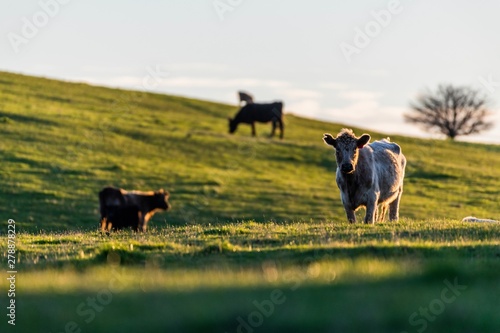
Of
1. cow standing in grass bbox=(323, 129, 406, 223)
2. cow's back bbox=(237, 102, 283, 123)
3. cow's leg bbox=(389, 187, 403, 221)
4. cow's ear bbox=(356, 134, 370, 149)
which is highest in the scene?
cow's back bbox=(237, 102, 283, 123)

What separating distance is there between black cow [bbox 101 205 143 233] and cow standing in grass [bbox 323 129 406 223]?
46.9 feet

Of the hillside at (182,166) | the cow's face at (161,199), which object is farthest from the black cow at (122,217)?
the hillside at (182,166)

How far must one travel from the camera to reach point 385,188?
898 inches

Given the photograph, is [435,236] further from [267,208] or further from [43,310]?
[267,208]

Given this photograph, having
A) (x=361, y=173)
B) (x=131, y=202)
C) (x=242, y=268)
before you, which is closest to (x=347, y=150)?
(x=361, y=173)

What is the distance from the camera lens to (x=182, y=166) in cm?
5625

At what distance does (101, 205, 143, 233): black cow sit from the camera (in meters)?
35.1

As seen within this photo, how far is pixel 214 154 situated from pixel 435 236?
4450cm

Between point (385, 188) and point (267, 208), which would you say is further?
point (267, 208)

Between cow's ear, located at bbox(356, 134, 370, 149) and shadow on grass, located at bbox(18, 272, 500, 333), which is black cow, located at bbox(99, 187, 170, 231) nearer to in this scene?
cow's ear, located at bbox(356, 134, 370, 149)

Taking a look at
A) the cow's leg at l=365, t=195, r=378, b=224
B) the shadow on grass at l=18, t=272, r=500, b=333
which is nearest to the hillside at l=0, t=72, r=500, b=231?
the cow's leg at l=365, t=195, r=378, b=224

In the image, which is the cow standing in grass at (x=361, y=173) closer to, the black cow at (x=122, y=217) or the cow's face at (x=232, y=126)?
the black cow at (x=122, y=217)

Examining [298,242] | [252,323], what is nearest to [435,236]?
[298,242]

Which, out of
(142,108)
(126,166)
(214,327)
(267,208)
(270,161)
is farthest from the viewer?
(142,108)
